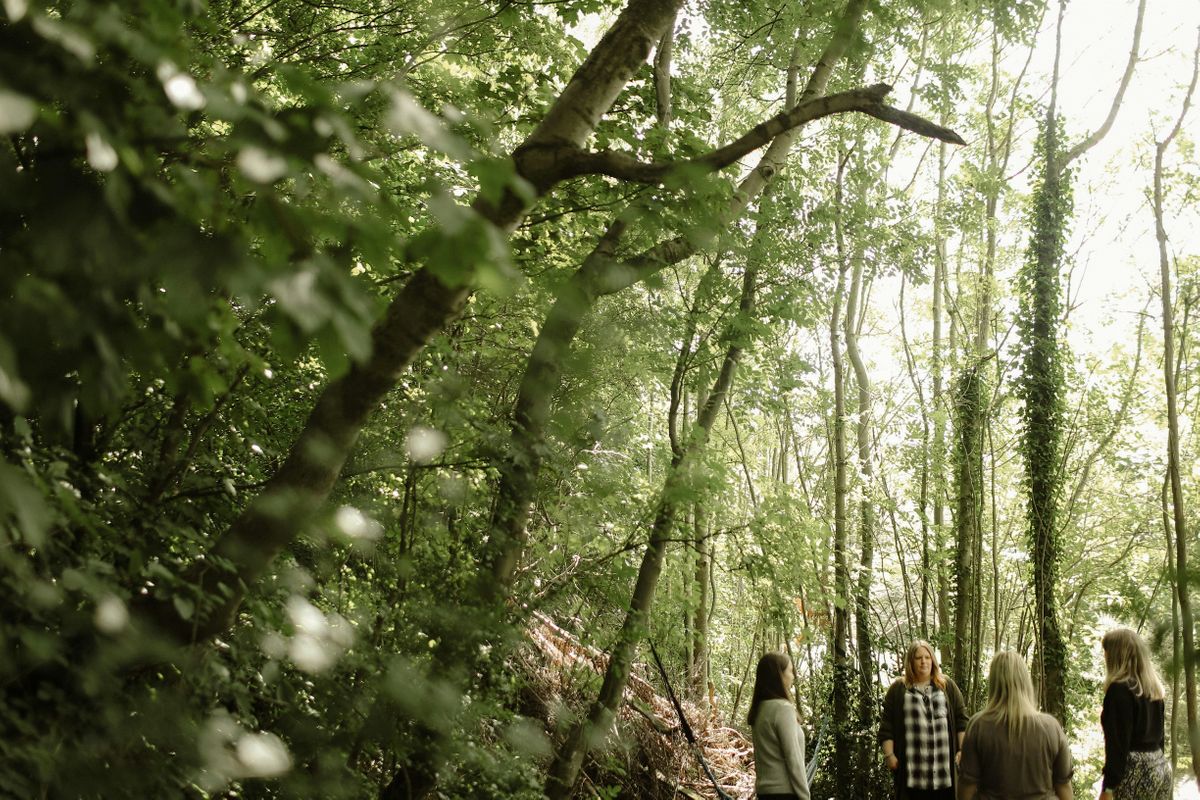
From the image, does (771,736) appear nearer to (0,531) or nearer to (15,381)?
(0,531)

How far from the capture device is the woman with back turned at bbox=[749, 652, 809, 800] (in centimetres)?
492

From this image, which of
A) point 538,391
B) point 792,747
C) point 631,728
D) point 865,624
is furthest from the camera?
point 865,624

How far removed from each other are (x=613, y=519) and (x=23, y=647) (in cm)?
411


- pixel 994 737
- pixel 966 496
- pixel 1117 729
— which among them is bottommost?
pixel 994 737

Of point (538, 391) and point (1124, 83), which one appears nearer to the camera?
point (538, 391)

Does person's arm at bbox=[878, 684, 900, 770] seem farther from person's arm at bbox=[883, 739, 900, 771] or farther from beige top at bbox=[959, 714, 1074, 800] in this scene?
beige top at bbox=[959, 714, 1074, 800]

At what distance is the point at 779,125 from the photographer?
264 cm

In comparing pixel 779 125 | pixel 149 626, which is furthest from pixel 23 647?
pixel 779 125

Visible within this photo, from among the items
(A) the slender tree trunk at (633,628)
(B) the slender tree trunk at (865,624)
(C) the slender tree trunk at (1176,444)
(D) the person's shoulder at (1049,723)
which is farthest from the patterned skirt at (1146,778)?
(B) the slender tree trunk at (865,624)

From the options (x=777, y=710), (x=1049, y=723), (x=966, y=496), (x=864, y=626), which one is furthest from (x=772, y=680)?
(x=966, y=496)

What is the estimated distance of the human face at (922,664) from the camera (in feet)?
19.4

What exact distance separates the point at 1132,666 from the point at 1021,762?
106cm

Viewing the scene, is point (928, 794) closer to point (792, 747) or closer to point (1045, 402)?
point (792, 747)

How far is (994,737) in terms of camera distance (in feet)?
15.3
